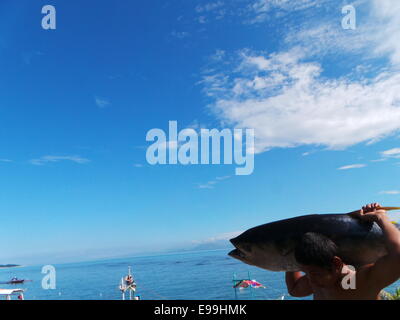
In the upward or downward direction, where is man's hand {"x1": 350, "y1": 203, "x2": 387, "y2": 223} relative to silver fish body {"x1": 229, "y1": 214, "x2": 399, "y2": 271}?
upward

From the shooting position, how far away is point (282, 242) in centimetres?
239

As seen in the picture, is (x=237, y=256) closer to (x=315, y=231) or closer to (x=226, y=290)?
(x=315, y=231)

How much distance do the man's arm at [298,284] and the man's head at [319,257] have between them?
18.6 inches

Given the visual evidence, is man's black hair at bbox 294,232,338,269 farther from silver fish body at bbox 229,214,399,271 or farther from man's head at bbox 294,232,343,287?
silver fish body at bbox 229,214,399,271

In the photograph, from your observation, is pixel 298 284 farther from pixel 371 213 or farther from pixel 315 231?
pixel 371 213

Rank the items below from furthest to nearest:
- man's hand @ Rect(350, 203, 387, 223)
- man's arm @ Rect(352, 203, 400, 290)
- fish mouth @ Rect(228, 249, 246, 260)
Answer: fish mouth @ Rect(228, 249, 246, 260)
man's hand @ Rect(350, 203, 387, 223)
man's arm @ Rect(352, 203, 400, 290)

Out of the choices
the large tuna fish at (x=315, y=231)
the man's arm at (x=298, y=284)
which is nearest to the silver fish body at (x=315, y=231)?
the large tuna fish at (x=315, y=231)

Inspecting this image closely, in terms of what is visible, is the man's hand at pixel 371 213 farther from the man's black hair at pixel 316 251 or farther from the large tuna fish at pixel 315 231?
the man's black hair at pixel 316 251

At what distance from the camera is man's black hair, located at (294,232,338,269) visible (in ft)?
6.97

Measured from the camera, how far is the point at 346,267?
223cm

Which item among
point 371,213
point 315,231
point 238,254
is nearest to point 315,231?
point 315,231

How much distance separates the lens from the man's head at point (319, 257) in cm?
213

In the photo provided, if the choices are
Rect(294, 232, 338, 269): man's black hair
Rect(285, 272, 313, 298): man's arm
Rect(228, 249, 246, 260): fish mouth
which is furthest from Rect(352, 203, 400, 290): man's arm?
Rect(228, 249, 246, 260): fish mouth
